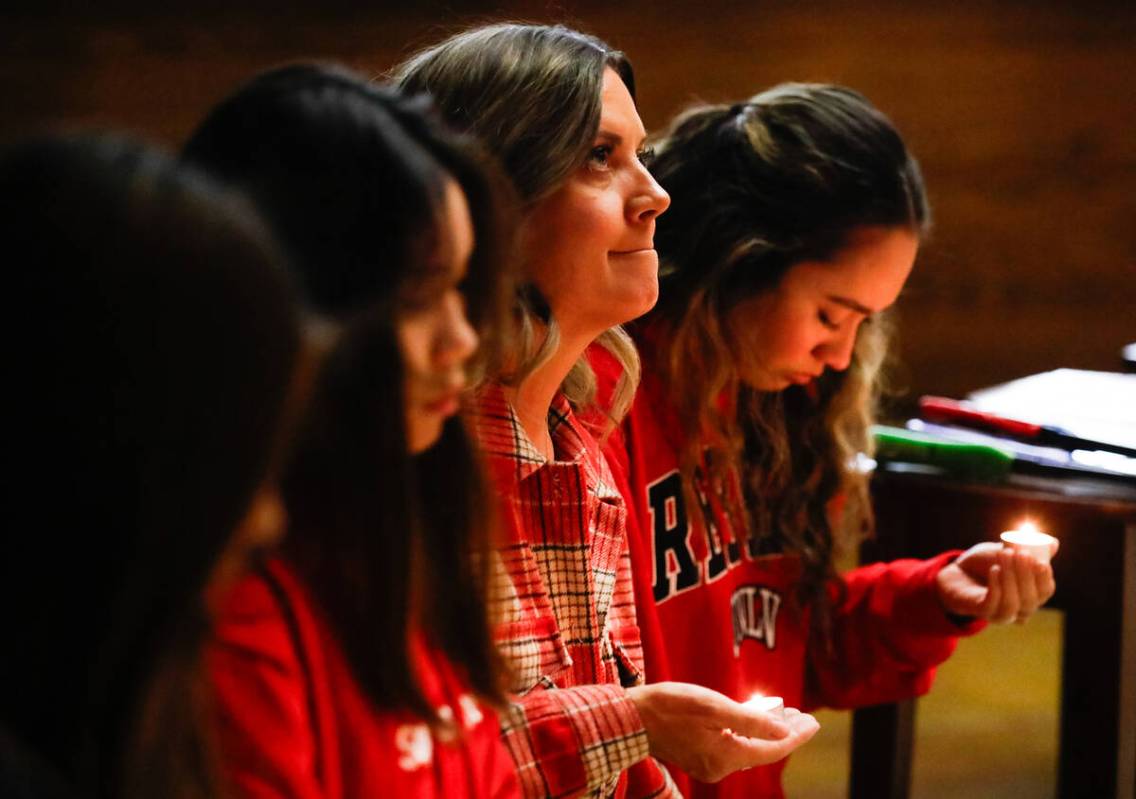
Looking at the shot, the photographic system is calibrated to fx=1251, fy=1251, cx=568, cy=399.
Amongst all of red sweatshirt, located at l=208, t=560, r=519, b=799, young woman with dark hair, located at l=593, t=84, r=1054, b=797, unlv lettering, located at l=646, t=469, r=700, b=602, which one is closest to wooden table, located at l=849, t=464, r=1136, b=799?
young woman with dark hair, located at l=593, t=84, r=1054, b=797

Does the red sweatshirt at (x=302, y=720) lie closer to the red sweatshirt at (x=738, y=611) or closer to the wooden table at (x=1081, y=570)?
the red sweatshirt at (x=738, y=611)

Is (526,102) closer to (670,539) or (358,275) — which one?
(358,275)

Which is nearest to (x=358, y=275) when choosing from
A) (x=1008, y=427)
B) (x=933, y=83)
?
(x=1008, y=427)

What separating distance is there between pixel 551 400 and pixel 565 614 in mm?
246

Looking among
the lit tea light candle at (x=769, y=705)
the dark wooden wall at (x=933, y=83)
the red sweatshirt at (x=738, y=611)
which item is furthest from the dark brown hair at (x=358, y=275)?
the dark wooden wall at (x=933, y=83)

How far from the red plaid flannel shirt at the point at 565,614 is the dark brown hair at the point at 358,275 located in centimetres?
23

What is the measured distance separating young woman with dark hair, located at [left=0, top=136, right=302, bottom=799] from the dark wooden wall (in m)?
3.07

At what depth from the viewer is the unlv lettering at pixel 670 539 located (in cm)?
160

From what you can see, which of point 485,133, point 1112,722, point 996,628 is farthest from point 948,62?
point 485,133

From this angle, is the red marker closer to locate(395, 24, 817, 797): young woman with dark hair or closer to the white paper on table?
the white paper on table

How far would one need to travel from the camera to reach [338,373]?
32.1 inches

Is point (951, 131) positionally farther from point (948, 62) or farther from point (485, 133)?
point (485, 133)

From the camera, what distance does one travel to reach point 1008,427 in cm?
202

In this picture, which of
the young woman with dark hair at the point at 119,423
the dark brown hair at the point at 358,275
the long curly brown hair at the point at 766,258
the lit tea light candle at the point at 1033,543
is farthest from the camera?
the long curly brown hair at the point at 766,258
